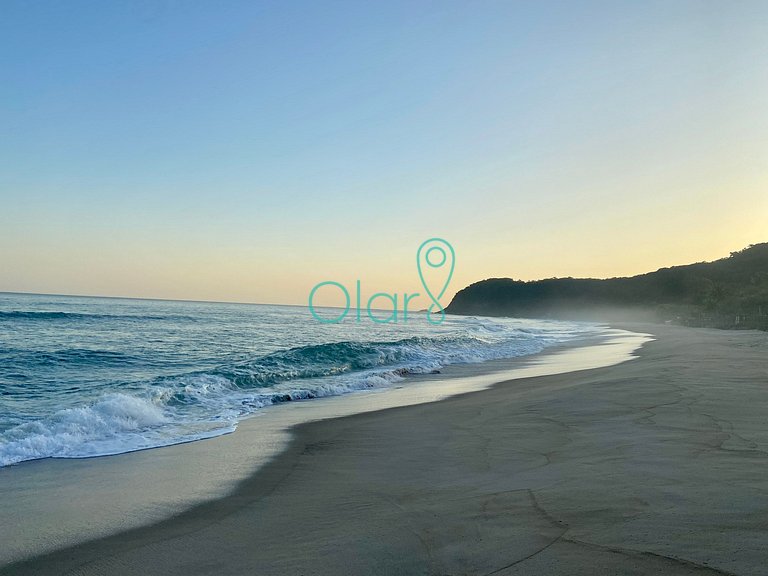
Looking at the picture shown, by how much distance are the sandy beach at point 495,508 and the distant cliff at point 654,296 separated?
4192 centimetres

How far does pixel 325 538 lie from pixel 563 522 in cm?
177

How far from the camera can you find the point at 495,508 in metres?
4.28

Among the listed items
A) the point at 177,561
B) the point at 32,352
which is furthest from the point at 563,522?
the point at 32,352

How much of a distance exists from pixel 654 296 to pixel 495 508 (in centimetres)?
13287

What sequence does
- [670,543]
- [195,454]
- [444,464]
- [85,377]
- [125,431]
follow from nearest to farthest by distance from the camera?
[670,543] → [444,464] → [195,454] → [125,431] → [85,377]

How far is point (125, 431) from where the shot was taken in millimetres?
8727

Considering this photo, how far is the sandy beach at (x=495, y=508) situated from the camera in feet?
11.0

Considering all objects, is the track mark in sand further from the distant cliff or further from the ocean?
the distant cliff

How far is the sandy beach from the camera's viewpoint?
11.0 feet

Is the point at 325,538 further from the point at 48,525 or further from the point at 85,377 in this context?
the point at 85,377

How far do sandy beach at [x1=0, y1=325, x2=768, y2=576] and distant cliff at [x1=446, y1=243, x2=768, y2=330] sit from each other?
41.9 metres

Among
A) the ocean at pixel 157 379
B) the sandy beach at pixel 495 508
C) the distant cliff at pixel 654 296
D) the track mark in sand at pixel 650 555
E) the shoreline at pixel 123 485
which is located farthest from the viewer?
the distant cliff at pixel 654 296

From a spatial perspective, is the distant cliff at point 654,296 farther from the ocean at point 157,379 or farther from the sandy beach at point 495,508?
the sandy beach at point 495,508

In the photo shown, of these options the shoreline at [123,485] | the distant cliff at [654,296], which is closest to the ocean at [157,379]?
the shoreline at [123,485]
